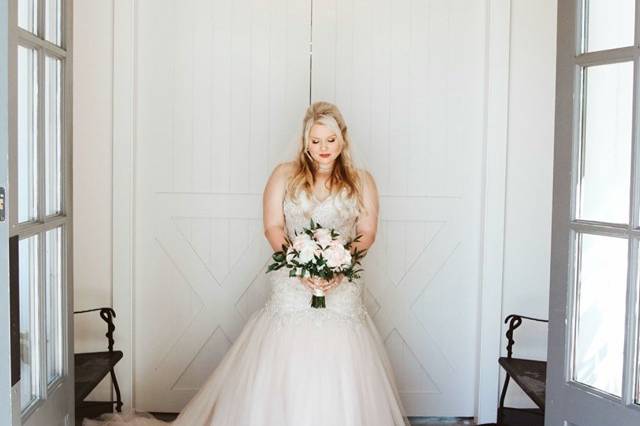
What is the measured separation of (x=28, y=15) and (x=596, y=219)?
1897mm

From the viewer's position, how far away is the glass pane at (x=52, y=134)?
241cm

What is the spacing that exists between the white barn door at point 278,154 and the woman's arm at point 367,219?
0.64 metres

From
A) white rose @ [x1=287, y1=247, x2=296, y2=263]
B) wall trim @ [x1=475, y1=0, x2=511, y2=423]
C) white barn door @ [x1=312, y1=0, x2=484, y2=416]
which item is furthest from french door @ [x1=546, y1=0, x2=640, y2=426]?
white barn door @ [x1=312, y1=0, x2=484, y2=416]

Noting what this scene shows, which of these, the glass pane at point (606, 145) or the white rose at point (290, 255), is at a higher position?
the glass pane at point (606, 145)

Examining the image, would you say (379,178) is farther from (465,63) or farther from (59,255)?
(59,255)

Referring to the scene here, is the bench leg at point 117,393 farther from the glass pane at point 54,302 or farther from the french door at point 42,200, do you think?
the glass pane at point 54,302

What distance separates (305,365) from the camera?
3188 mm

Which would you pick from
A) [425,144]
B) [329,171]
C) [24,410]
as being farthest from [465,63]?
[24,410]

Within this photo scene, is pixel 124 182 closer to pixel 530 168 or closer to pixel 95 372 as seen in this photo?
pixel 95 372

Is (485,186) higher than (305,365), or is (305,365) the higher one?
(485,186)

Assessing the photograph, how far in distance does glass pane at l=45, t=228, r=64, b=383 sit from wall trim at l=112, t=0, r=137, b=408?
4.94 ft

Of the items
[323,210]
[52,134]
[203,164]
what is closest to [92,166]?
[203,164]

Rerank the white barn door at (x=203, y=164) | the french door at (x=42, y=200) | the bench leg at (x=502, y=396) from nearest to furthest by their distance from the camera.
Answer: the french door at (x=42, y=200) → the bench leg at (x=502, y=396) → the white barn door at (x=203, y=164)

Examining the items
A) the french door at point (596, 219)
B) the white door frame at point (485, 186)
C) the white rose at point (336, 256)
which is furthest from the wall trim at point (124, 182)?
the french door at point (596, 219)
